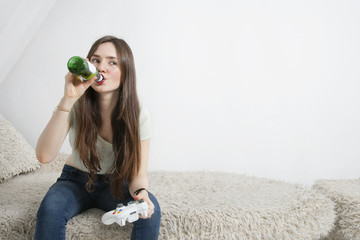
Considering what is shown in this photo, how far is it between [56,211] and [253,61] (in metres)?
1.35

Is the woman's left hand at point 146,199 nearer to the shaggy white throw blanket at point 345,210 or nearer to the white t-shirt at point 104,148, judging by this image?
the white t-shirt at point 104,148

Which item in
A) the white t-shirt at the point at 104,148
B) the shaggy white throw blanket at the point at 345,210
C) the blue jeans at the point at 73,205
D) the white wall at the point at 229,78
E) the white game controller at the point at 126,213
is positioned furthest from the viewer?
the white wall at the point at 229,78

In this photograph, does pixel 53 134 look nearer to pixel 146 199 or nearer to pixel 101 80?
pixel 101 80

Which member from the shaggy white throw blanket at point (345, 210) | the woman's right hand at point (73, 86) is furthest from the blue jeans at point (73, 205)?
the shaggy white throw blanket at point (345, 210)

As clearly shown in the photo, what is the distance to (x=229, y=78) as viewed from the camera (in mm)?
2045

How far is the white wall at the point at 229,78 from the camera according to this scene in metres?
2.01

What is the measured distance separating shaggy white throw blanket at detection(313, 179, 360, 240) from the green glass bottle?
44.4 inches

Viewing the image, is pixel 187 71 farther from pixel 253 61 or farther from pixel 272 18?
pixel 272 18

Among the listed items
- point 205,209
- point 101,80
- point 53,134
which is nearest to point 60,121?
point 53,134

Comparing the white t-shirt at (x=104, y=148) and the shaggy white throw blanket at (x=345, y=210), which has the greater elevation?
the shaggy white throw blanket at (x=345, y=210)

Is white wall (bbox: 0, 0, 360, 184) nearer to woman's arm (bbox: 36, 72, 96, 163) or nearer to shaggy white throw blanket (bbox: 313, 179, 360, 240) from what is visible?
shaggy white throw blanket (bbox: 313, 179, 360, 240)

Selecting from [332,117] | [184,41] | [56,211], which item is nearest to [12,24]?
[184,41]

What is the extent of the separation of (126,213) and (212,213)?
39 centimetres

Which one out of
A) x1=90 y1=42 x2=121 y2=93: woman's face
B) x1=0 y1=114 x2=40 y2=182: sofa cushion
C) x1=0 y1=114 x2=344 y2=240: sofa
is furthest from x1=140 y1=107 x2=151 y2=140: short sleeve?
x1=0 y1=114 x2=40 y2=182: sofa cushion
